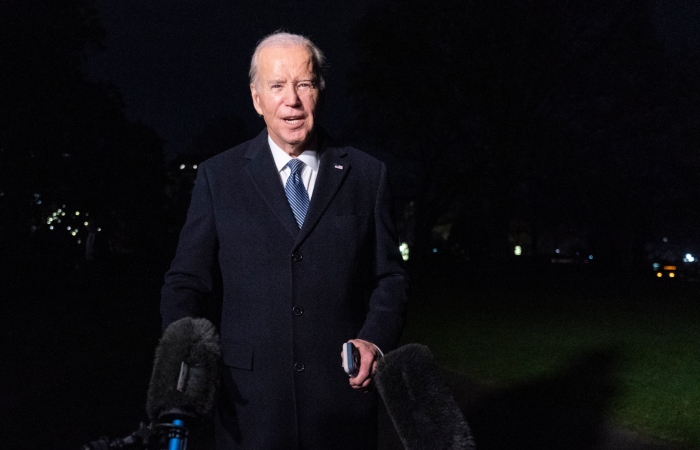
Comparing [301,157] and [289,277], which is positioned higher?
[301,157]

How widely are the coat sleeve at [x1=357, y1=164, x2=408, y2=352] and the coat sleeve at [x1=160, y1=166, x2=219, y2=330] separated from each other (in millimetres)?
545

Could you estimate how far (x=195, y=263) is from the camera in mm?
2953

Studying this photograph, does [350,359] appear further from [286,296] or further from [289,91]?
[289,91]

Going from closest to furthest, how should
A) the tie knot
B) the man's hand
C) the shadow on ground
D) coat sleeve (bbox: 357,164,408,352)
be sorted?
the man's hand → coat sleeve (bbox: 357,164,408,352) → the tie knot → the shadow on ground

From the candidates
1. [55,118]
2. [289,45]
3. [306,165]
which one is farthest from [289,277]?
[55,118]

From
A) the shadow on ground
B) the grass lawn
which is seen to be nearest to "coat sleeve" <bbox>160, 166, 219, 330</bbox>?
the shadow on ground

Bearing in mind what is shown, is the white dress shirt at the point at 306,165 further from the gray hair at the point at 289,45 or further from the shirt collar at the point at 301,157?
the gray hair at the point at 289,45

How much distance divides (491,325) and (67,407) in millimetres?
10937

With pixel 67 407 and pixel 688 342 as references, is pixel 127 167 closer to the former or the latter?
pixel 688 342

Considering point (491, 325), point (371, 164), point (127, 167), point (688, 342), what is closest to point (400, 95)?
point (127, 167)

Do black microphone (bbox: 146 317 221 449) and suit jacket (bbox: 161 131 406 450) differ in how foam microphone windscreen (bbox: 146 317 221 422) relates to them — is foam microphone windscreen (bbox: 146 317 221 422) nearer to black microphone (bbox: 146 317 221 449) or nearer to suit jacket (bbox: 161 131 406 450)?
black microphone (bbox: 146 317 221 449)

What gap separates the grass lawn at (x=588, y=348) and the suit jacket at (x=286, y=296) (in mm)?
5678

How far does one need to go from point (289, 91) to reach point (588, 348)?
12839 mm

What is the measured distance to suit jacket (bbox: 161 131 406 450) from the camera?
2918 mm
